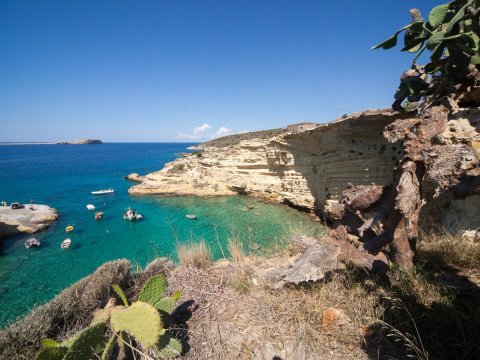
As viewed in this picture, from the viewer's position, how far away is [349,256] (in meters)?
3.05

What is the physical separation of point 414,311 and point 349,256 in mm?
874

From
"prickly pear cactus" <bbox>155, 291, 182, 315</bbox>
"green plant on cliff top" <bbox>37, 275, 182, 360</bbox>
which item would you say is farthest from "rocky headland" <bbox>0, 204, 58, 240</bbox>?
"green plant on cliff top" <bbox>37, 275, 182, 360</bbox>

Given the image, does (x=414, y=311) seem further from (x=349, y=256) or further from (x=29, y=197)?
(x=29, y=197)

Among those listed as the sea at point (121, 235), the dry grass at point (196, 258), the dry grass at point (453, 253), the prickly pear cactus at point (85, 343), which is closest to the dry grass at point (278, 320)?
the dry grass at point (196, 258)

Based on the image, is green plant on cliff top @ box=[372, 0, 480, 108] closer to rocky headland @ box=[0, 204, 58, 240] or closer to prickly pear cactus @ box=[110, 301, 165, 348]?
prickly pear cactus @ box=[110, 301, 165, 348]

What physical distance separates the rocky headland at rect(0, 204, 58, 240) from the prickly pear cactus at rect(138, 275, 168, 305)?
661 inches

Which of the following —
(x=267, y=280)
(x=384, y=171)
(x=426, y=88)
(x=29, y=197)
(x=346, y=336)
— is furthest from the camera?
(x=29, y=197)

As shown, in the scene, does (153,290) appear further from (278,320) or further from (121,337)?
(278,320)

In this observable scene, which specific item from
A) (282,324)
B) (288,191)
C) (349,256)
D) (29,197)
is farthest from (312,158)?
(29,197)

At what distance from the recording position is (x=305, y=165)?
1492cm

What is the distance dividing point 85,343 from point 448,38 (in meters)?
5.19

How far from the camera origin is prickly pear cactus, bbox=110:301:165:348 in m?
1.87

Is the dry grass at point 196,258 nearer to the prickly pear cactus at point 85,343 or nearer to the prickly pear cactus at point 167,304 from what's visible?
the prickly pear cactus at point 167,304

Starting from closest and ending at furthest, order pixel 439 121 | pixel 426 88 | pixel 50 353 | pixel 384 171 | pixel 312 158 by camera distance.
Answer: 1. pixel 50 353
2. pixel 439 121
3. pixel 426 88
4. pixel 384 171
5. pixel 312 158
